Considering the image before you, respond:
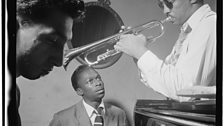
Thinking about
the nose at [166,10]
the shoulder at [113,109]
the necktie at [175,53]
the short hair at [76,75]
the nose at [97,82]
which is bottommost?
the shoulder at [113,109]

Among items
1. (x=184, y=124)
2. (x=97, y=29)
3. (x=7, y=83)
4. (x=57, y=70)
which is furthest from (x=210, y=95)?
(x=7, y=83)

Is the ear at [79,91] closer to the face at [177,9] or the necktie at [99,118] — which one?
the necktie at [99,118]

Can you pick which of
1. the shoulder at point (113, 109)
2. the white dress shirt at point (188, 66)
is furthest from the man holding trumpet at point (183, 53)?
the shoulder at point (113, 109)

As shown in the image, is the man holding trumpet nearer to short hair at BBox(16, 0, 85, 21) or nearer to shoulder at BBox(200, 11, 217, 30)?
shoulder at BBox(200, 11, 217, 30)

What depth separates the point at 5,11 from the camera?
131 cm

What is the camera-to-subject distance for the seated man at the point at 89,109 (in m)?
1.29

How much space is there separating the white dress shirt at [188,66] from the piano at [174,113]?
50 mm

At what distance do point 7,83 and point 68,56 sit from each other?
0.32 meters

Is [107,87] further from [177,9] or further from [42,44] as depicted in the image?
[177,9]

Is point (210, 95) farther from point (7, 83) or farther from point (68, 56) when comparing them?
point (7, 83)

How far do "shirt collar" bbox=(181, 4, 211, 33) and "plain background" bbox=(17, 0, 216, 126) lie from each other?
0.26 feet

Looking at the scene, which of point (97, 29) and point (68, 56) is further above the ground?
point (97, 29)

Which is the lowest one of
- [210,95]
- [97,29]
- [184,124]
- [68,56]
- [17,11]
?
[184,124]

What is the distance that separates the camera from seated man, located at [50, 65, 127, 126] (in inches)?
50.8
